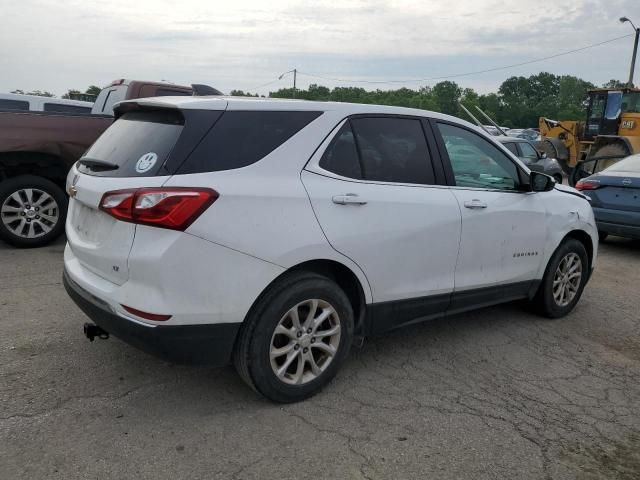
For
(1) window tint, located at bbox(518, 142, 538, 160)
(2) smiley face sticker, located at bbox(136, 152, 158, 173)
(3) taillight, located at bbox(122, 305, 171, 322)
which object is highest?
(1) window tint, located at bbox(518, 142, 538, 160)

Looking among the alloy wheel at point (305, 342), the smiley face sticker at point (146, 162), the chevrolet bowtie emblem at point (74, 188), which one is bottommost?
the alloy wheel at point (305, 342)

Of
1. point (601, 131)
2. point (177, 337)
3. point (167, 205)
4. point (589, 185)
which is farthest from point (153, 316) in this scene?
point (601, 131)

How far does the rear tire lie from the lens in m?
6.51

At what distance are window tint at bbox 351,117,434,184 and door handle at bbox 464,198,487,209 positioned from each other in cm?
33

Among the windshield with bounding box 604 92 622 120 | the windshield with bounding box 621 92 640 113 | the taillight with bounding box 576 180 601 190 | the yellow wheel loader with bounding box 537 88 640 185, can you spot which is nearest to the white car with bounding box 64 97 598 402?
the taillight with bounding box 576 180 601 190

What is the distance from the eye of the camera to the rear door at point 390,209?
3.32 meters

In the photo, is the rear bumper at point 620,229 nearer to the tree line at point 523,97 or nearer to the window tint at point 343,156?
the window tint at point 343,156

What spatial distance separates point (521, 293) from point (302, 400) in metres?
2.31

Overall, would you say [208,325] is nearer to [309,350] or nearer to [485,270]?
[309,350]

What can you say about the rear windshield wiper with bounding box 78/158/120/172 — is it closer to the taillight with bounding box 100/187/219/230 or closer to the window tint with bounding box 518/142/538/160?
the taillight with bounding box 100/187/219/230

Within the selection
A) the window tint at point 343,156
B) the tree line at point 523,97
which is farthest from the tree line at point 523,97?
the window tint at point 343,156

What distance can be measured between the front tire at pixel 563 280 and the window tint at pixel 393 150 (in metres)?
1.78

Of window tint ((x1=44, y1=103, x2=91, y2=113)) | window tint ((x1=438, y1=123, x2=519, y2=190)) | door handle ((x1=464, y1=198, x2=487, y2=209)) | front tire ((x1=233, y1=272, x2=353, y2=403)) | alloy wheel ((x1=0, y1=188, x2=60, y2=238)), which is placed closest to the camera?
front tire ((x1=233, y1=272, x2=353, y2=403))

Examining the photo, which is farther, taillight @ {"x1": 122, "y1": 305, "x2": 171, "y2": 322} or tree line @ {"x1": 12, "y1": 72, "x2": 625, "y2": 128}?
tree line @ {"x1": 12, "y1": 72, "x2": 625, "y2": 128}
